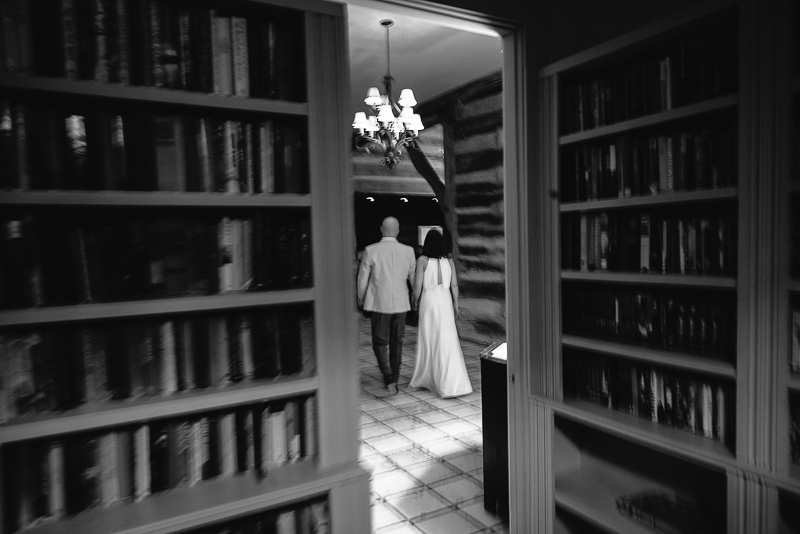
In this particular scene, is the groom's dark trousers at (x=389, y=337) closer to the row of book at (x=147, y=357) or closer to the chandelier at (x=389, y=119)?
the chandelier at (x=389, y=119)

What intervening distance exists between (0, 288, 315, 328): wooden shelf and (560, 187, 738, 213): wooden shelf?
101 cm

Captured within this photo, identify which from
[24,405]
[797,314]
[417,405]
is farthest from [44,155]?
[417,405]

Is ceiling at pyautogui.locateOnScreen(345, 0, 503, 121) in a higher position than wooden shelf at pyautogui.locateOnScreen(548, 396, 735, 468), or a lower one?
higher

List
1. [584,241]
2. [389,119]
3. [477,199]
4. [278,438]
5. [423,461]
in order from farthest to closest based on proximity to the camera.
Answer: [477,199] → [389,119] → [423,461] → [584,241] → [278,438]

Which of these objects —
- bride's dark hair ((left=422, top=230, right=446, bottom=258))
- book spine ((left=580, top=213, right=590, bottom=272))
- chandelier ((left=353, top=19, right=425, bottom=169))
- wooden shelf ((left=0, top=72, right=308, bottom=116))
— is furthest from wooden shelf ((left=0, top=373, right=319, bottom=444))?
chandelier ((left=353, top=19, right=425, bottom=169))

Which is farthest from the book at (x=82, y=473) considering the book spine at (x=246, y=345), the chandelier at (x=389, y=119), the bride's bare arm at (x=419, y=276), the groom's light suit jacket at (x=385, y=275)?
the chandelier at (x=389, y=119)

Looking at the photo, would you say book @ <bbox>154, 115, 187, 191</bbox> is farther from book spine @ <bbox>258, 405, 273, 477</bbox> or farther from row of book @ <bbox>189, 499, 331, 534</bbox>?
row of book @ <bbox>189, 499, 331, 534</bbox>

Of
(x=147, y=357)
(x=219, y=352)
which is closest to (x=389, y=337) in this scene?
(x=219, y=352)

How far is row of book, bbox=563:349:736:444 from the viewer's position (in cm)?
153

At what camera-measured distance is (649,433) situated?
62.9 inches

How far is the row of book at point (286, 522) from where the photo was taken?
1.38m

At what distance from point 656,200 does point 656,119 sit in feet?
0.80

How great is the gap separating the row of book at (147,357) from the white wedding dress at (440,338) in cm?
Answer: 281

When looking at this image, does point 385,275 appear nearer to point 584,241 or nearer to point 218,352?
point 584,241
